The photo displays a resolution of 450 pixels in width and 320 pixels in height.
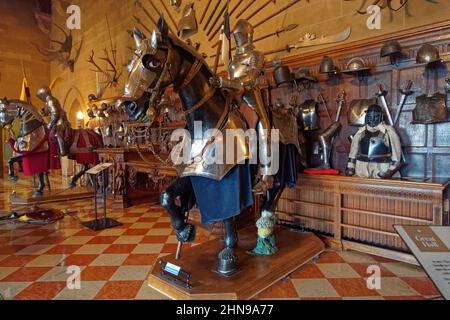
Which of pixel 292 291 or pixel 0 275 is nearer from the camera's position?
pixel 292 291

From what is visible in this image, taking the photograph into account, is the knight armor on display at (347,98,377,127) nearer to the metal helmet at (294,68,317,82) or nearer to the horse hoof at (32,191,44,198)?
the metal helmet at (294,68,317,82)

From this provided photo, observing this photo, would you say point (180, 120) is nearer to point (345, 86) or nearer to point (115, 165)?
point (115, 165)

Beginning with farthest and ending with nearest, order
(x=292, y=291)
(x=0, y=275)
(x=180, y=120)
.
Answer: (x=180, y=120) < (x=0, y=275) < (x=292, y=291)

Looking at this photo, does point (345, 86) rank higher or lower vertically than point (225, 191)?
higher

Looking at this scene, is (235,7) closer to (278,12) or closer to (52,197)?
(278,12)

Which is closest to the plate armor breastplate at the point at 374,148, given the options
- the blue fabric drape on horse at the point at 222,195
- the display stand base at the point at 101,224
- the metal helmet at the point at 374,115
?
the metal helmet at the point at 374,115

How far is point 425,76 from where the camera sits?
3.15 m

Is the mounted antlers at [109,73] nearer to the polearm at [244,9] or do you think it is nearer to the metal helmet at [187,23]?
the metal helmet at [187,23]

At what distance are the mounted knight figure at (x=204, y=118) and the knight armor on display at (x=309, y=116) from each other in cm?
170

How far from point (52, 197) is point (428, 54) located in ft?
21.4

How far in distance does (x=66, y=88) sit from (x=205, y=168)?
1321 cm

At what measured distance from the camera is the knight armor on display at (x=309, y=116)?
12.5ft

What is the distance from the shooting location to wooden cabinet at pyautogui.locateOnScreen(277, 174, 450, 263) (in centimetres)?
267

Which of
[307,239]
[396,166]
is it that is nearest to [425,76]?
[396,166]
